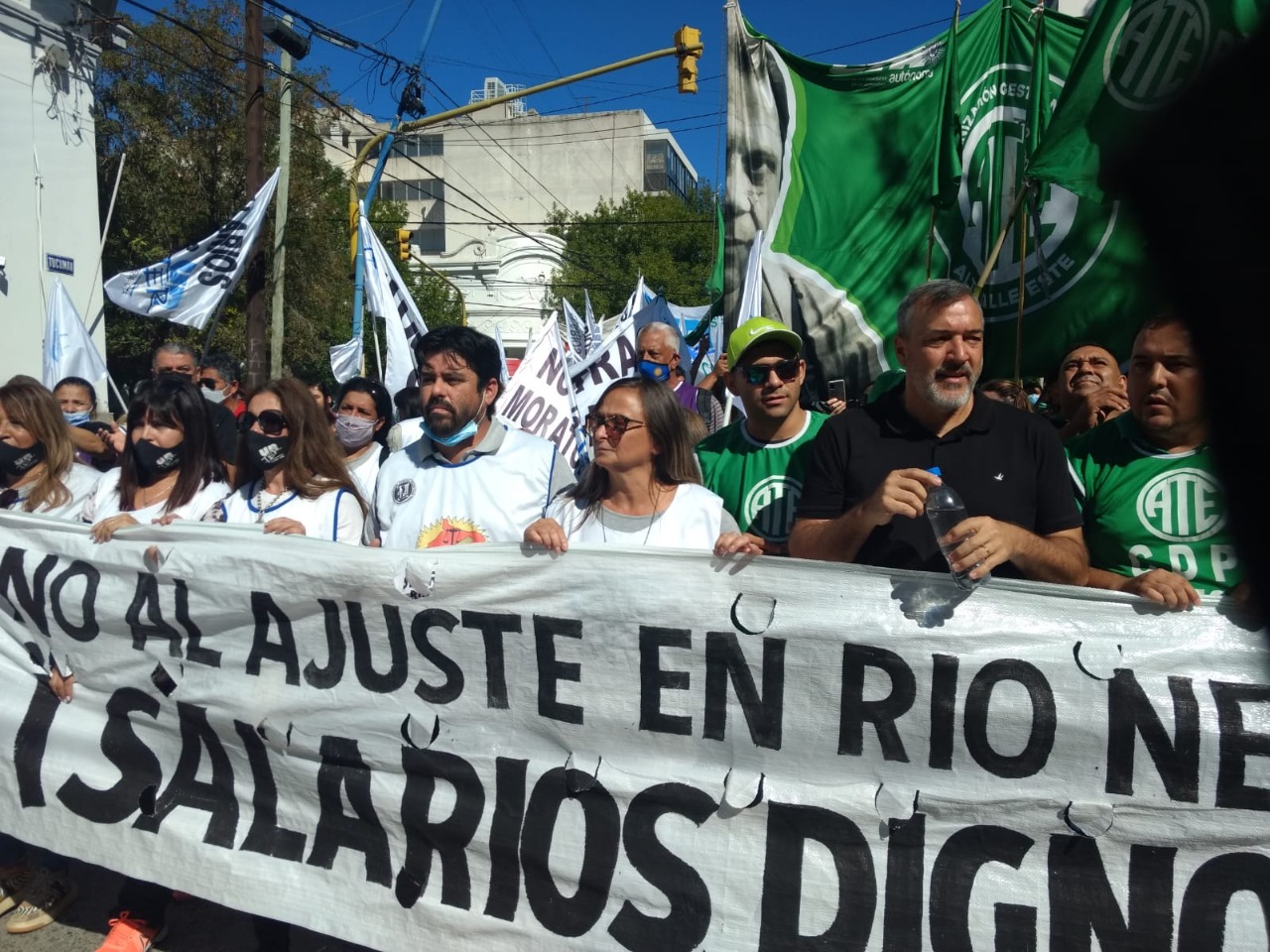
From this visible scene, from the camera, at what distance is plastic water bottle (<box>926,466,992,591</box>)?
235cm

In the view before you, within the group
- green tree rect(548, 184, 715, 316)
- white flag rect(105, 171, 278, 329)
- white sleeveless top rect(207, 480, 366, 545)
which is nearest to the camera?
white sleeveless top rect(207, 480, 366, 545)

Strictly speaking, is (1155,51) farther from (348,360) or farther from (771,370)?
(348,360)

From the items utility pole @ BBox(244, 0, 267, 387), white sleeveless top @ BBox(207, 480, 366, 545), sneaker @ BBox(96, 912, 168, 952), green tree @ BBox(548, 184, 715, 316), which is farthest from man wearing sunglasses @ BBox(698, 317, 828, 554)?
green tree @ BBox(548, 184, 715, 316)

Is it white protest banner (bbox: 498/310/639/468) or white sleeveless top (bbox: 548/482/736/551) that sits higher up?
white protest banner (bbox: 498/310/639/468)

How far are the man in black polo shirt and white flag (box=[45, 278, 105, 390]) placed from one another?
23.4 feet

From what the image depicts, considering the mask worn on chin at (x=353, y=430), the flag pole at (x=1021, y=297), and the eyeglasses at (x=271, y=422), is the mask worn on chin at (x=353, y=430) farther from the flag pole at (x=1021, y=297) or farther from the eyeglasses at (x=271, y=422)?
the flag pole at (x=1021, y=297)

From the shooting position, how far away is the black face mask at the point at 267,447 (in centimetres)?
337

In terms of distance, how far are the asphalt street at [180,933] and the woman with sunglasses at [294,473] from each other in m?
1.26

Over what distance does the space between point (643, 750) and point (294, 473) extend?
161 centimetres

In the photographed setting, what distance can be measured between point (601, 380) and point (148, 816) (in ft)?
14.2

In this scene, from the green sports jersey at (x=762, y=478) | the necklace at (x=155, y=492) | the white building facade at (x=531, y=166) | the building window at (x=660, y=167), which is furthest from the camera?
the building window at (x=660, y=167)

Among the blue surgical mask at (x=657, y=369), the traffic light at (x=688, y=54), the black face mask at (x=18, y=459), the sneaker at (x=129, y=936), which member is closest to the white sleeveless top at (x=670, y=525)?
the sneaker at (x=129, y=936)

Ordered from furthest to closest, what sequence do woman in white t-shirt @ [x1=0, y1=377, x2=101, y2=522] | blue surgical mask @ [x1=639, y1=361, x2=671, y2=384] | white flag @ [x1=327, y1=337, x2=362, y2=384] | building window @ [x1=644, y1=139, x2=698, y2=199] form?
building window @ [x1=644, y1=139, x2=698, y2=199]
white flag @ [x1=327, y1=337, x2=362, y2=384]
blue surgical mask @ [x1=639, y1=361, x2=671, y2=384]
woman in white t-shirt @ [x1=0, y1=377, x2=101, y2=522]

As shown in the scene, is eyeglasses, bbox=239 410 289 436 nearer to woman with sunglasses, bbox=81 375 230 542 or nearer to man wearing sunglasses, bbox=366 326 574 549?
woman with sunglasses, bbox=81 375 230 542
